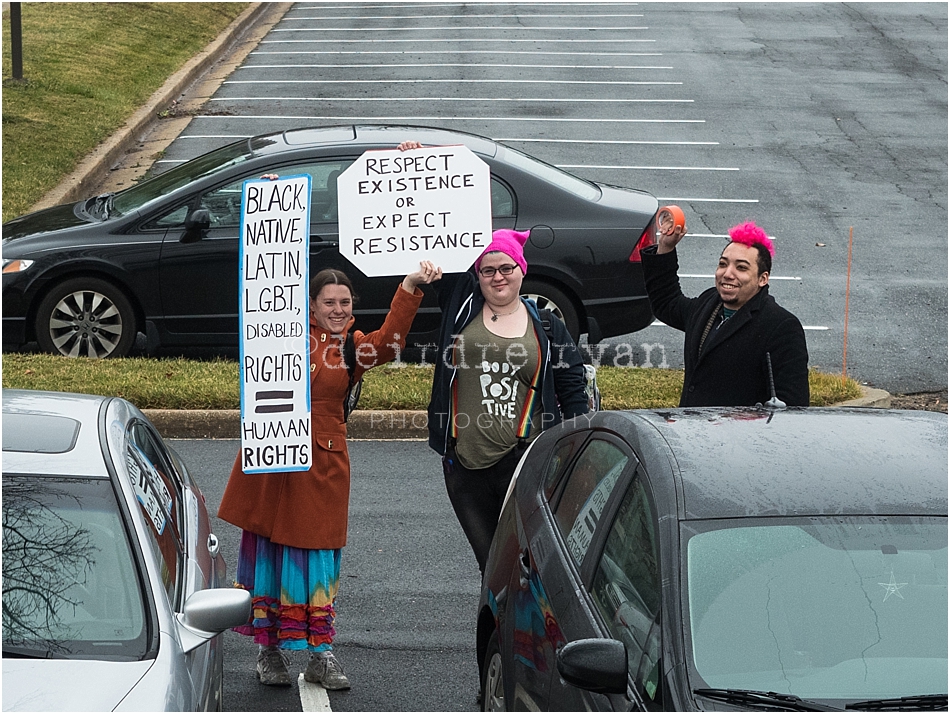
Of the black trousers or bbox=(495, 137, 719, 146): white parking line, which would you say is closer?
the black trousers

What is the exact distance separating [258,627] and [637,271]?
5.32 m

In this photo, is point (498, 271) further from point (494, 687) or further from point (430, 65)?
point (430, 65)

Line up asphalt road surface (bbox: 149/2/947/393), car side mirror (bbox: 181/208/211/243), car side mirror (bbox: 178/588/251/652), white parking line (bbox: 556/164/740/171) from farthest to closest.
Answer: white parking line (bbox: 556/164/740/171) < asphalt road surface (bbox: 149/2/947/393) < car side mirror (bbox: 181/208/211/243) < car side mirror (bbox: 178/588/251/652)

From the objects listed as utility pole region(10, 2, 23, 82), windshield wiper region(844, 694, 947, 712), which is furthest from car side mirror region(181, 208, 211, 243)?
utility pole region(10, 2, 23, 82)

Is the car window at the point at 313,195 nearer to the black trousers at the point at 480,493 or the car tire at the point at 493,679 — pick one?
the black trousers at the point at 480,493

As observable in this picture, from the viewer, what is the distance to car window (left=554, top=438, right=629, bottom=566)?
3.99 metres

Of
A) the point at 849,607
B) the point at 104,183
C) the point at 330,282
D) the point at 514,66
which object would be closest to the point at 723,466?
the point at 849,607

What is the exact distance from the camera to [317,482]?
5.07m

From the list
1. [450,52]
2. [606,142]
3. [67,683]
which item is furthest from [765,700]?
[450,52]

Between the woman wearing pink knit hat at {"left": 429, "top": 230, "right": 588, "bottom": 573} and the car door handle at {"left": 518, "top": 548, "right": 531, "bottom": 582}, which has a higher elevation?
the woman wearing pink knit hat at {"left": 429, "top": 230, "right": 588, "bottom": 573}

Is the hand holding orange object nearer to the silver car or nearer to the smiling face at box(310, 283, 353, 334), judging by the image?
the smiling face at box(310, 283, 353, 334)

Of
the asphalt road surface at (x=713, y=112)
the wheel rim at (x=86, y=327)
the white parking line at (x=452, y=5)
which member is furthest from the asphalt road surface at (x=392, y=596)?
the white parking line at (x=452, y=5)

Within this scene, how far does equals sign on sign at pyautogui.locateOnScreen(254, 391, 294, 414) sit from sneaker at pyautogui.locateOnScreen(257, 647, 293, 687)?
3.30ft

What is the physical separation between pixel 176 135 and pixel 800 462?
15.6 m
